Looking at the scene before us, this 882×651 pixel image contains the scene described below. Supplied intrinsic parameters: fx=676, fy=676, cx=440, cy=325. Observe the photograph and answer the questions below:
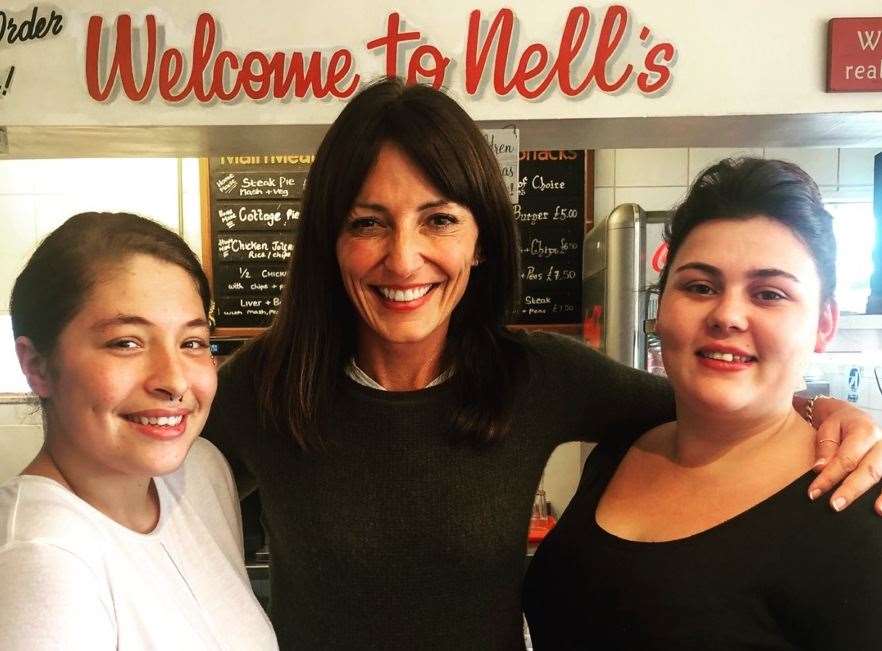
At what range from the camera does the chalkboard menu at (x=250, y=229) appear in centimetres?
331

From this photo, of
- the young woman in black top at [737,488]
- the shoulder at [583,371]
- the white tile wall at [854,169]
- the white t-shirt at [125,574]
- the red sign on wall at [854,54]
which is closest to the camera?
the white t-shirt at [125,574]

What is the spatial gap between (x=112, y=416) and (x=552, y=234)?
8.94 ft

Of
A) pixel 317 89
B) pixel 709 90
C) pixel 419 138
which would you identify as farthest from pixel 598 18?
pixel 419 138

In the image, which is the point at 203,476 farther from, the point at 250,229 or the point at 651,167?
the point at 651,167

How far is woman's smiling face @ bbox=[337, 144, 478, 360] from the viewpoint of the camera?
115cm

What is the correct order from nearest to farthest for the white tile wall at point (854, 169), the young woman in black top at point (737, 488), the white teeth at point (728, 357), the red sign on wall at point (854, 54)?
the young woman in black top at point (737, 488) → the white teeth at point (728, 357) → the red sign on wall at point (854, 54) → the white tile wall at point (854, 169)

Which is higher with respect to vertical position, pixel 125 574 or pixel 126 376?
pixel 126 376

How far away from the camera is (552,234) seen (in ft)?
11.0

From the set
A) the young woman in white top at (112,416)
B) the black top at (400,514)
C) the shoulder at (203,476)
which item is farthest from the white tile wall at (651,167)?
the young woman in white top at (112,416)

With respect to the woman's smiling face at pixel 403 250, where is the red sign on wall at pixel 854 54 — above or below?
above

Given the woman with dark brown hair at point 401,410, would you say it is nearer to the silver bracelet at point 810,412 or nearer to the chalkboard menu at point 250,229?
the silver bracelet at point 810,412

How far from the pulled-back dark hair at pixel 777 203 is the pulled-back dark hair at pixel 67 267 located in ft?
2.74

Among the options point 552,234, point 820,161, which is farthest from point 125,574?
point 820,161

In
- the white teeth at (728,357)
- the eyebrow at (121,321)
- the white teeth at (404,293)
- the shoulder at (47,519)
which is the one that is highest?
the white teeth at (404,293)
